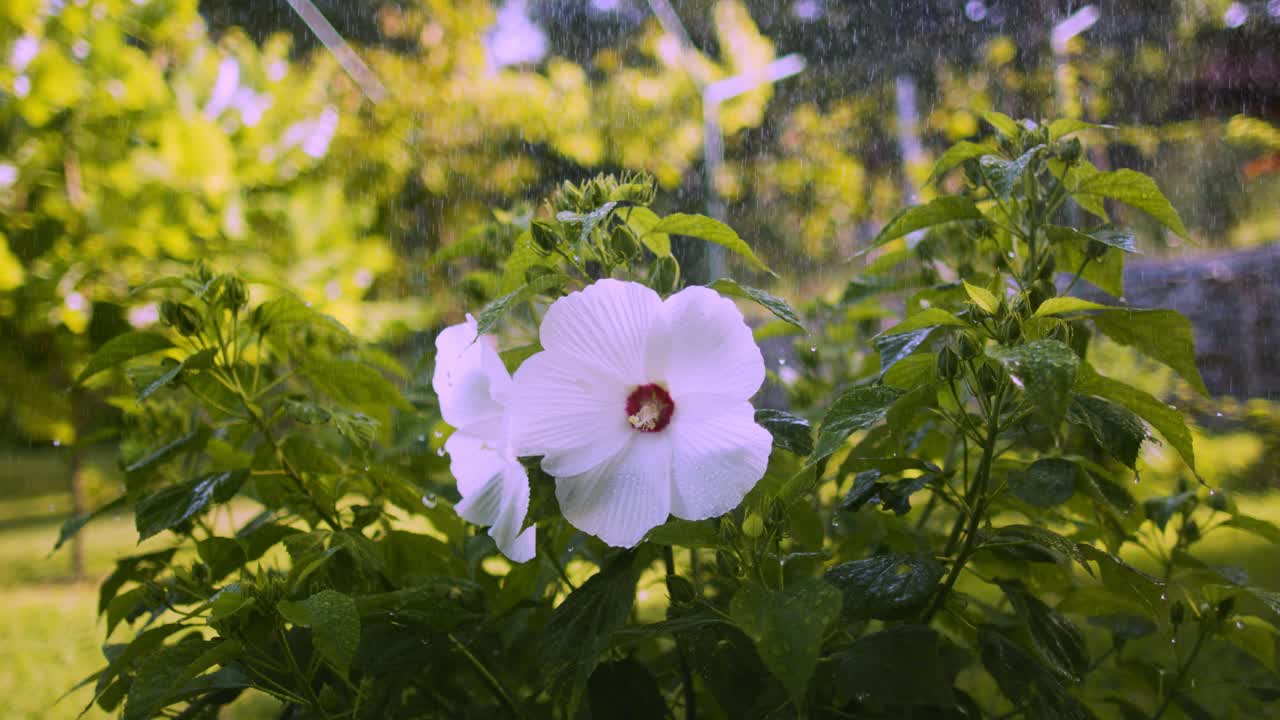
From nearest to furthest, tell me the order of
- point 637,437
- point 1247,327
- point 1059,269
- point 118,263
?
1. point 637,437
2. point 1059,269
3. point 118,263
4. point 1247,327

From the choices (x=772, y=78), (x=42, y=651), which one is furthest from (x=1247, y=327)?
(x=42, y=651)

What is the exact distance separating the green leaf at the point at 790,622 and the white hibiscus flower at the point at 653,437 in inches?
2.1

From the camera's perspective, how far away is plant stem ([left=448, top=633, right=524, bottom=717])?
0.63 metres

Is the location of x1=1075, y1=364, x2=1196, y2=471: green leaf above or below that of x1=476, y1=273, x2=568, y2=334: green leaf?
below

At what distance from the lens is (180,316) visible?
0.65 m

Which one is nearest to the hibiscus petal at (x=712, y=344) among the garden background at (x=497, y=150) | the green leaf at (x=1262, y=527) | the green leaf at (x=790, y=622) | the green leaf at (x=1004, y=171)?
the green leaf at (x=790, y=622)

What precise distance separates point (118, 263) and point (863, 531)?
4.35 feet

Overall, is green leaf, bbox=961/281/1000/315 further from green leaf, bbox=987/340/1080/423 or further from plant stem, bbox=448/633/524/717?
plant stem, bbox=448/633/524/717

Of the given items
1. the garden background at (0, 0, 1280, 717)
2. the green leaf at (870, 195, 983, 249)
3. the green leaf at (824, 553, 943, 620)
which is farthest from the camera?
the garden background at (0, 0, 1280, 717)

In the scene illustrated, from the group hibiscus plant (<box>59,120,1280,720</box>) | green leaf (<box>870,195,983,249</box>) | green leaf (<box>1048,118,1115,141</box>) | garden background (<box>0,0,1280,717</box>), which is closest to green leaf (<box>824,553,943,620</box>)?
hibiscus plant (<box>59,120,1280,720</box>)

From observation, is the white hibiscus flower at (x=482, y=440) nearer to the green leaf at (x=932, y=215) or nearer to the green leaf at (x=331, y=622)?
the green leaf at (x=331, y=622)

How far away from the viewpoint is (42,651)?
166cm

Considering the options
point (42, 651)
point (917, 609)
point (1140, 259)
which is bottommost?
point (42, 651)

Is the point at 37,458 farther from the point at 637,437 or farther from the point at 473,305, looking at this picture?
the point at 637,437
